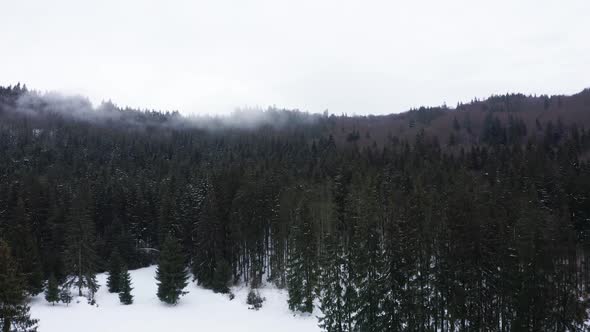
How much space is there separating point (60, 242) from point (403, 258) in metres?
60.4

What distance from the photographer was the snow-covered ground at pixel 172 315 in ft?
126

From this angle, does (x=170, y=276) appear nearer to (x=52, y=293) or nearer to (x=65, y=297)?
(x=65, y=297)

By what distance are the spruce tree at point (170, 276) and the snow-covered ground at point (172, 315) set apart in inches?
52.3

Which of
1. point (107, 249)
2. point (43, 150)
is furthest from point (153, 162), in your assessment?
point (107, 249)

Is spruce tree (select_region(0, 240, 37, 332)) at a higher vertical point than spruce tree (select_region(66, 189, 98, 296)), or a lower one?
higher

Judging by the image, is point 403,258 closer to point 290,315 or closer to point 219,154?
point 290,315

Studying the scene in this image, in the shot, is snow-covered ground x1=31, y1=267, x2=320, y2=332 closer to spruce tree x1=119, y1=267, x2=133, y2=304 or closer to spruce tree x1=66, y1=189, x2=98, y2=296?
spruce tree x1=119, y1=267, x2=133, y2=304

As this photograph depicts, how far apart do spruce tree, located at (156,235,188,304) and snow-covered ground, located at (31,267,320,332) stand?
4.36 ft

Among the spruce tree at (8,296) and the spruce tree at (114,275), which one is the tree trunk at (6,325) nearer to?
the spruce tree at (8,296)

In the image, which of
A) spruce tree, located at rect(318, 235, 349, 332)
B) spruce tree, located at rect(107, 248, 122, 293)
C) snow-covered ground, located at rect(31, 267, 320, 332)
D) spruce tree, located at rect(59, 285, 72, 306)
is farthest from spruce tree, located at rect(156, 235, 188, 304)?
spruce tree, located at rect(318, 235, 349, 332)

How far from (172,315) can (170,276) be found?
626 cm

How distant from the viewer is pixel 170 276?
161 feet

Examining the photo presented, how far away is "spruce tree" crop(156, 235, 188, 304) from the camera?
4847 centimetres

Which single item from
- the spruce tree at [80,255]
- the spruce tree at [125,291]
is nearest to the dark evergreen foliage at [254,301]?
the spruce tree at [125,291]
